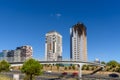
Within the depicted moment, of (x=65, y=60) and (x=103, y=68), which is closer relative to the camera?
(x=65, y=60)

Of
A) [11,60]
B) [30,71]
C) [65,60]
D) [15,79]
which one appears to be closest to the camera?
[15,79]

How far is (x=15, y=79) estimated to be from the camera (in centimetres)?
4275

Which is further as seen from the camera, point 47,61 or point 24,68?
point 47,61

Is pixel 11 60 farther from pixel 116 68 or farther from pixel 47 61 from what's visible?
pixel 116 68

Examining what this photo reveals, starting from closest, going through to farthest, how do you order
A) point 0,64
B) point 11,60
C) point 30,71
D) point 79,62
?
point 30,71 → point 0,64 → point 11,60 → point 79,62

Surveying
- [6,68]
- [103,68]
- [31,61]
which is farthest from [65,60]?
[31,61]

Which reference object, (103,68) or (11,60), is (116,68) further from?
(11,60)

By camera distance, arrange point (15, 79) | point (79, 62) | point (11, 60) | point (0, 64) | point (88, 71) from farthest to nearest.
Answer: point (88, 71)
point (79, 62)
point (11, 60)
point (0, 64)
point (15, 79)

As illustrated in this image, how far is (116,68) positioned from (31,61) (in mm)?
108999

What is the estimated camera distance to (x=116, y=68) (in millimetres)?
179000

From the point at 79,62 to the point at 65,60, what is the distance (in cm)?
1652

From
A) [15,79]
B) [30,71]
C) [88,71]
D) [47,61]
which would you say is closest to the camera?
[15,79]

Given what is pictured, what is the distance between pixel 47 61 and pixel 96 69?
64476 mm

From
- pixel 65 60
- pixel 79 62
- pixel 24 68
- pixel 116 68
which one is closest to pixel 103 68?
pixel 116 68
